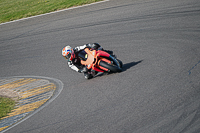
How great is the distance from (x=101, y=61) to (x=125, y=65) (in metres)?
1.19

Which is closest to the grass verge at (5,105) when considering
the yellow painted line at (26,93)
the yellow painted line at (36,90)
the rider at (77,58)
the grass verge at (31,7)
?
the yellow painted line at (26,93)

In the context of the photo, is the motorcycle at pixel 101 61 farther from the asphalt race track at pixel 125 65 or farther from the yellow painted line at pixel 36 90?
the yellow painted line at pixel 36 90

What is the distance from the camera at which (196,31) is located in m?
10.6

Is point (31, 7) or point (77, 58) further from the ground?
point (31, 7)

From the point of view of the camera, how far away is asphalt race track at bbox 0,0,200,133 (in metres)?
6.00

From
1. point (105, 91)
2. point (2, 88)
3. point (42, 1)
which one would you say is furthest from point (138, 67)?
point (42, 1)

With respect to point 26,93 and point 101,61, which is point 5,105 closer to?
point 26,93

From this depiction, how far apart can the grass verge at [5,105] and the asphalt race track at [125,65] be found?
1.44m

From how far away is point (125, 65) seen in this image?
959cm

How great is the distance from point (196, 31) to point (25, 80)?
749cm

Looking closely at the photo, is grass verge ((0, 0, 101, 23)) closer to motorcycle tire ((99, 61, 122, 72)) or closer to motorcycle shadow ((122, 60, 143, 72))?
motorcycle shadow ((122, 60, 143, 72))

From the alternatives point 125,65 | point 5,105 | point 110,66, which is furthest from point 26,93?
point 125,65

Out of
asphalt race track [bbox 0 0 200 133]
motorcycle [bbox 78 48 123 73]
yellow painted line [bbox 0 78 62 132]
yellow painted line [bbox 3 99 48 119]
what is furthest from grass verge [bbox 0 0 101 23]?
yellow painted line [bbox 3 99 48 119]

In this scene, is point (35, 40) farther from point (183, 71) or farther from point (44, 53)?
point (183, 71)
